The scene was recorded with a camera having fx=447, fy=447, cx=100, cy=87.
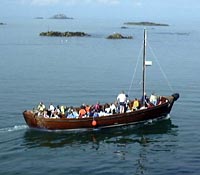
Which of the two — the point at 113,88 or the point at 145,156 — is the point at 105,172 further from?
the point at 113,88

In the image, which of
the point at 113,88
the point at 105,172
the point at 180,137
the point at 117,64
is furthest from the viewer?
the point at 117,64

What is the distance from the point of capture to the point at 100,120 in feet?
131

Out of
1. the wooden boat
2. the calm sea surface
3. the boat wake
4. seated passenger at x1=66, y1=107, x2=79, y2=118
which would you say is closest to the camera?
the calm sea surface

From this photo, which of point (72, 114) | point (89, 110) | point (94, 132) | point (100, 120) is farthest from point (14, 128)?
point (100, 120)

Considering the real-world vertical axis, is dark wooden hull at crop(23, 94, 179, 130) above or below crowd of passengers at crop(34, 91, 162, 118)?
below

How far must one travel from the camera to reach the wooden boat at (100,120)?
39.0 m

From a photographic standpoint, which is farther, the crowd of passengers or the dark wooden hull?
the crowd of passengers

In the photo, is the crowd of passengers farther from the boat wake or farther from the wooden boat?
the boat wake

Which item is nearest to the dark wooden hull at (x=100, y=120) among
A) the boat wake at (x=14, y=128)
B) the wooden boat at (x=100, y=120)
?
the wooden boat at (x=100, y=120)

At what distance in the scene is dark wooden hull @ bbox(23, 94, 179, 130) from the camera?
38969 millimetres

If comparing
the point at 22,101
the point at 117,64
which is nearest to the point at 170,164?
the point at 22,101

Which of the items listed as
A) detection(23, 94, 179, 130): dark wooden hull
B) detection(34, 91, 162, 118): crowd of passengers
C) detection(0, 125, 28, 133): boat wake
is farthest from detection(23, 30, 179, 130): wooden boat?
detection(0, 125, 28, 133): boat wake

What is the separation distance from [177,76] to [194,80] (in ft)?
14.2

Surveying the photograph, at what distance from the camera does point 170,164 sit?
1240 inches
